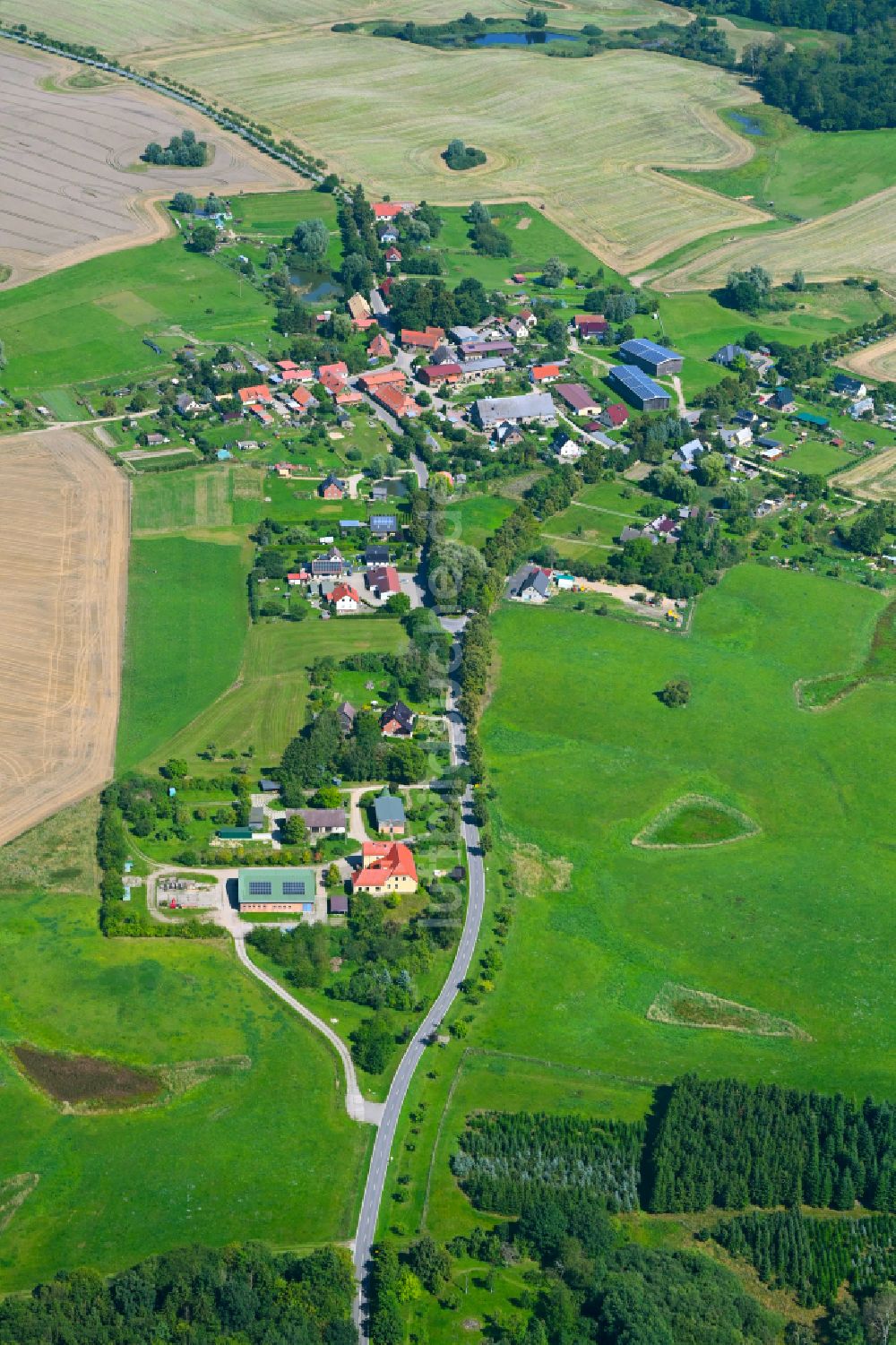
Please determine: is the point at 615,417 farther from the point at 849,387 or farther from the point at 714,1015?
the point at 714,1015

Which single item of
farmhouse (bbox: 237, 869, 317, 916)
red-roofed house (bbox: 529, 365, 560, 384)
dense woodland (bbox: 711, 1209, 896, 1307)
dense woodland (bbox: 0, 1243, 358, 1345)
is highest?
A: red-roofed house (bbox: 529, 365, 560, 384)

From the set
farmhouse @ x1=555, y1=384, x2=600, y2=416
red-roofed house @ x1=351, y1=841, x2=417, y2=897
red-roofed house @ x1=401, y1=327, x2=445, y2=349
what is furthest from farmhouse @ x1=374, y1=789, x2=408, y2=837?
red-roofed house @ x1=401, y1=327, x2=445, y2=349

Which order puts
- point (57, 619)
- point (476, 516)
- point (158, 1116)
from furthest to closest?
point (476, 516), point (57, 619), point (158, 1116)

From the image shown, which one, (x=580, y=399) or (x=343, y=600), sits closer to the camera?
(x=343, y=600)

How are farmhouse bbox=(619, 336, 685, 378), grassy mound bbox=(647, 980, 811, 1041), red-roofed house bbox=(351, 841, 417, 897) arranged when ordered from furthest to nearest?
farmhouse bbox=(619, 336, 685, 378) → red-roofed house bbox=(351, 841, 417, 897) → grassy mound bbox=(647, 980, 811, 1041)

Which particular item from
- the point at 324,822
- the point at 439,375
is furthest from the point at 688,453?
the point at 324,822

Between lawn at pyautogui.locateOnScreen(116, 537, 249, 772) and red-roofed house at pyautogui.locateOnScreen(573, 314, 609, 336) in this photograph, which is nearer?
lawn at pyautogui.locateOnScreen(116, 537, 249, 772)

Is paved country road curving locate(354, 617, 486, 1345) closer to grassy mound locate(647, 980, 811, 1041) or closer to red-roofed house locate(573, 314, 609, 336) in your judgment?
grassy mound locate(647, 980, 811, 1041)
